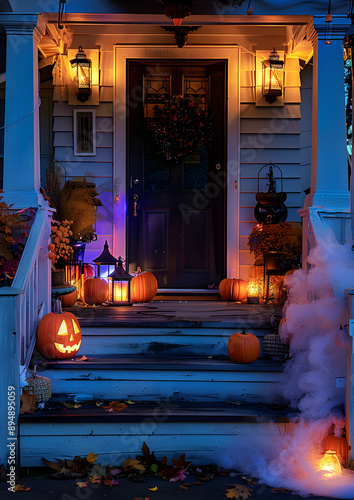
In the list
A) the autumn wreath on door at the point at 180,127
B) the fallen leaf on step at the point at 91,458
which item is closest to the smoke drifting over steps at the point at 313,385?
the fallen leaf on step at the point at 91,458

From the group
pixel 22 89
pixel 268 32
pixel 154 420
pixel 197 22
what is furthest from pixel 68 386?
pixel 268 32

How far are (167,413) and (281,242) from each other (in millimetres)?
2804

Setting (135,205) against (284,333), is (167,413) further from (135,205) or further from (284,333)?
(135,205)

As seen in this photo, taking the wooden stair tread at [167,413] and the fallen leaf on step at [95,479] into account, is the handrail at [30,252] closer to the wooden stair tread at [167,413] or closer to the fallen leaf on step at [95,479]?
the wooden stair tread at [167,413]

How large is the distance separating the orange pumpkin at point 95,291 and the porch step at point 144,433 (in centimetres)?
198

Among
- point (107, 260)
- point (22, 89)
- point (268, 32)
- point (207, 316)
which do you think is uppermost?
point (268, 32)

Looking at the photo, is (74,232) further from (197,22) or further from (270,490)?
(270,490)

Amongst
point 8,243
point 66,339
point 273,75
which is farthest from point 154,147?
point 66,339

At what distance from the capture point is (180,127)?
6137 millimetres

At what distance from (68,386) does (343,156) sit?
2871mm

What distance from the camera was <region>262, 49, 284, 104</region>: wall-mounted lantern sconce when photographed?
6070 millimetres

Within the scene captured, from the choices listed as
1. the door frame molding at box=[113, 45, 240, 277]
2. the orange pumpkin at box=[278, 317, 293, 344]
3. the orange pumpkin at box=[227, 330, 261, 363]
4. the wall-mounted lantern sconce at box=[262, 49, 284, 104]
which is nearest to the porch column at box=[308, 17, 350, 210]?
the orange pumpkin at box=[278, 317, 293, 344]

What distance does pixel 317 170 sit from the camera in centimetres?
460

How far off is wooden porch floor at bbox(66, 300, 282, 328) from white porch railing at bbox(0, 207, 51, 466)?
441 millimetres
